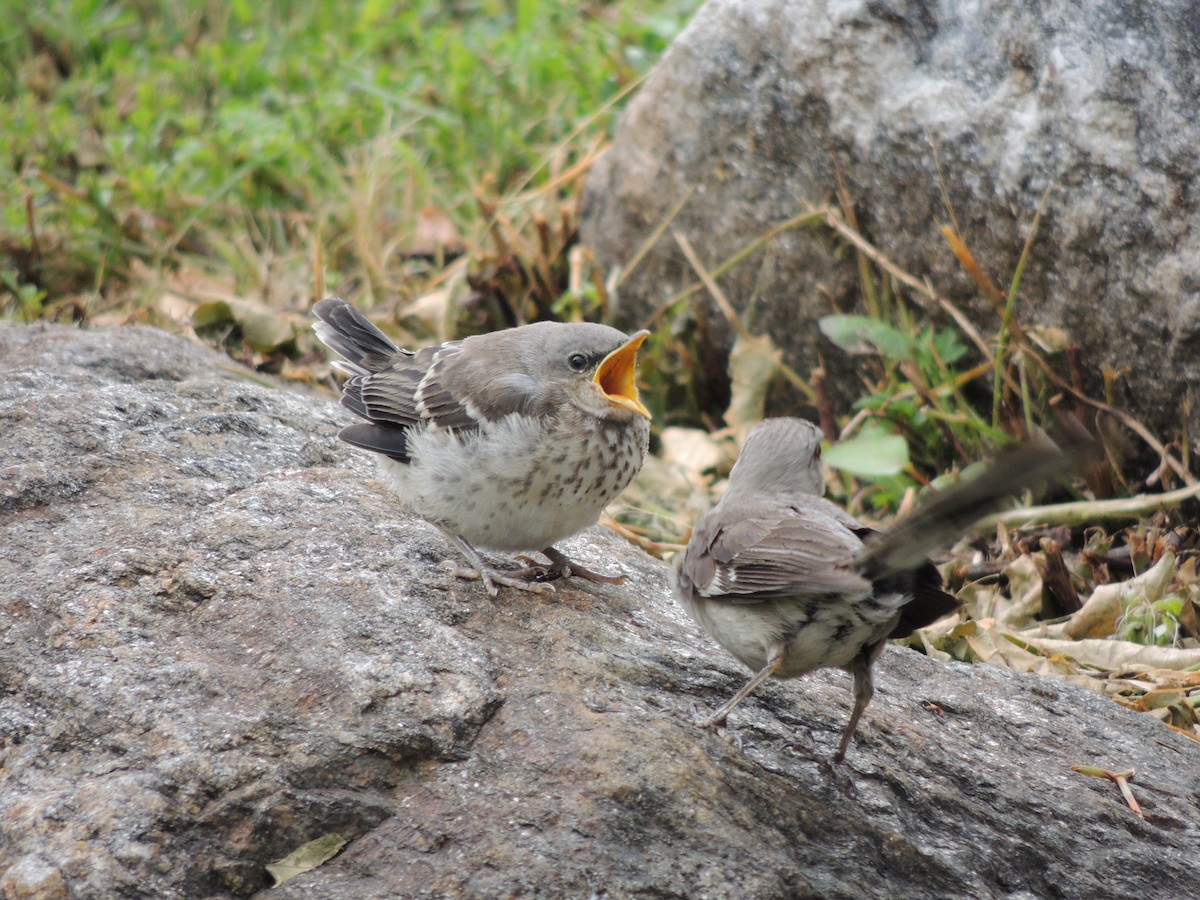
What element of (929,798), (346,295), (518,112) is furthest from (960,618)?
(518,112)

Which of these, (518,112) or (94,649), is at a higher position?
(518,112)

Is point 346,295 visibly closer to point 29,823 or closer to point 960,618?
point 960,618

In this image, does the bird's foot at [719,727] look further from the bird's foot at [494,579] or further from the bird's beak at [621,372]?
the bird's beak at [621,372]

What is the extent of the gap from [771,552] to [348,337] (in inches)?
90.6

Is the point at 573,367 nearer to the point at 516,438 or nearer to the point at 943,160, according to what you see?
the point at 516,438

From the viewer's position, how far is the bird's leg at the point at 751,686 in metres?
3.30

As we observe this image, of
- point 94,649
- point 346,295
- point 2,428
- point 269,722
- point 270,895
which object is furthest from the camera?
point 346,295

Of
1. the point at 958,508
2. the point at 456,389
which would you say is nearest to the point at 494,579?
the point at 456,389

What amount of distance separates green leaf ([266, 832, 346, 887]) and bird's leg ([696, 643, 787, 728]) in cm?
102

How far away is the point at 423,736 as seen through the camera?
3166 millimetres

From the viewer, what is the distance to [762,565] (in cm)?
330

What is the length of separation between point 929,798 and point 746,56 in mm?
4015

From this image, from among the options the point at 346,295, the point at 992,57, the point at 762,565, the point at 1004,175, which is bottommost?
the point at 346,295

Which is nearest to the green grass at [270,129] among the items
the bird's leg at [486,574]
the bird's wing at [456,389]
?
the bird's wing at [456,389]
